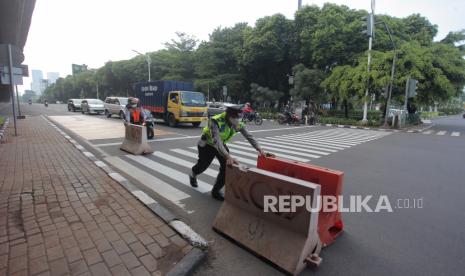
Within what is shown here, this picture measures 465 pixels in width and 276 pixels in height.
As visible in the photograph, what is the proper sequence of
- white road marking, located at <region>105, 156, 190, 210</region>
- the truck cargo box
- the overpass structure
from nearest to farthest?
white road marking, located at <region>105, 156, 190, 210</region>
the overpass structure
the truck cargo box

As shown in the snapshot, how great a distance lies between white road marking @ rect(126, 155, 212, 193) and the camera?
5.13 m

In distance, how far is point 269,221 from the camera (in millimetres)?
2900

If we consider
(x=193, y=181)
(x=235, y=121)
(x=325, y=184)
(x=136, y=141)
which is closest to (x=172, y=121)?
(x=136, y=141)

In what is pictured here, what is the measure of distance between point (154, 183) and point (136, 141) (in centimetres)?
331

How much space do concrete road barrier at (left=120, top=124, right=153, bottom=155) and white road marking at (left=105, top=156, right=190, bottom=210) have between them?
1.06 meters

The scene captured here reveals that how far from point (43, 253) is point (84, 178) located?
2726 mm

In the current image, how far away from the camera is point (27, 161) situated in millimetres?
6508

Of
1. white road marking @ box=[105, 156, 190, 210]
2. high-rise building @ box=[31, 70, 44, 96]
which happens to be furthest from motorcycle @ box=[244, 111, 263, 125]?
high-rise building @ box=[31, 70, 44, 96]

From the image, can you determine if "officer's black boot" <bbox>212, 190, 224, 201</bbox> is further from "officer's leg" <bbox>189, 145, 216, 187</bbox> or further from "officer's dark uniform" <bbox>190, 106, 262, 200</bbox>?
"officer's leg" <bbox>189, 145, 216, 187</bbox>

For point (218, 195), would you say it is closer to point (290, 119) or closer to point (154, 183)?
→ point (154, 183)

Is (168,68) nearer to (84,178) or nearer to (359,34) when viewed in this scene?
(359,34)

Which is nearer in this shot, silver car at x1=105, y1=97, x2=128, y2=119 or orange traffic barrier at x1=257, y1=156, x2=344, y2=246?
orange traffic barrier at x1=257, y1=156, x2=344, y2=246

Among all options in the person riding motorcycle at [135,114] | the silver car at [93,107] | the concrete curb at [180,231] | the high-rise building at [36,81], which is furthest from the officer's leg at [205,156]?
the high-rise building at [36,81]

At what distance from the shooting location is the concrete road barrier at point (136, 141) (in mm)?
7941
